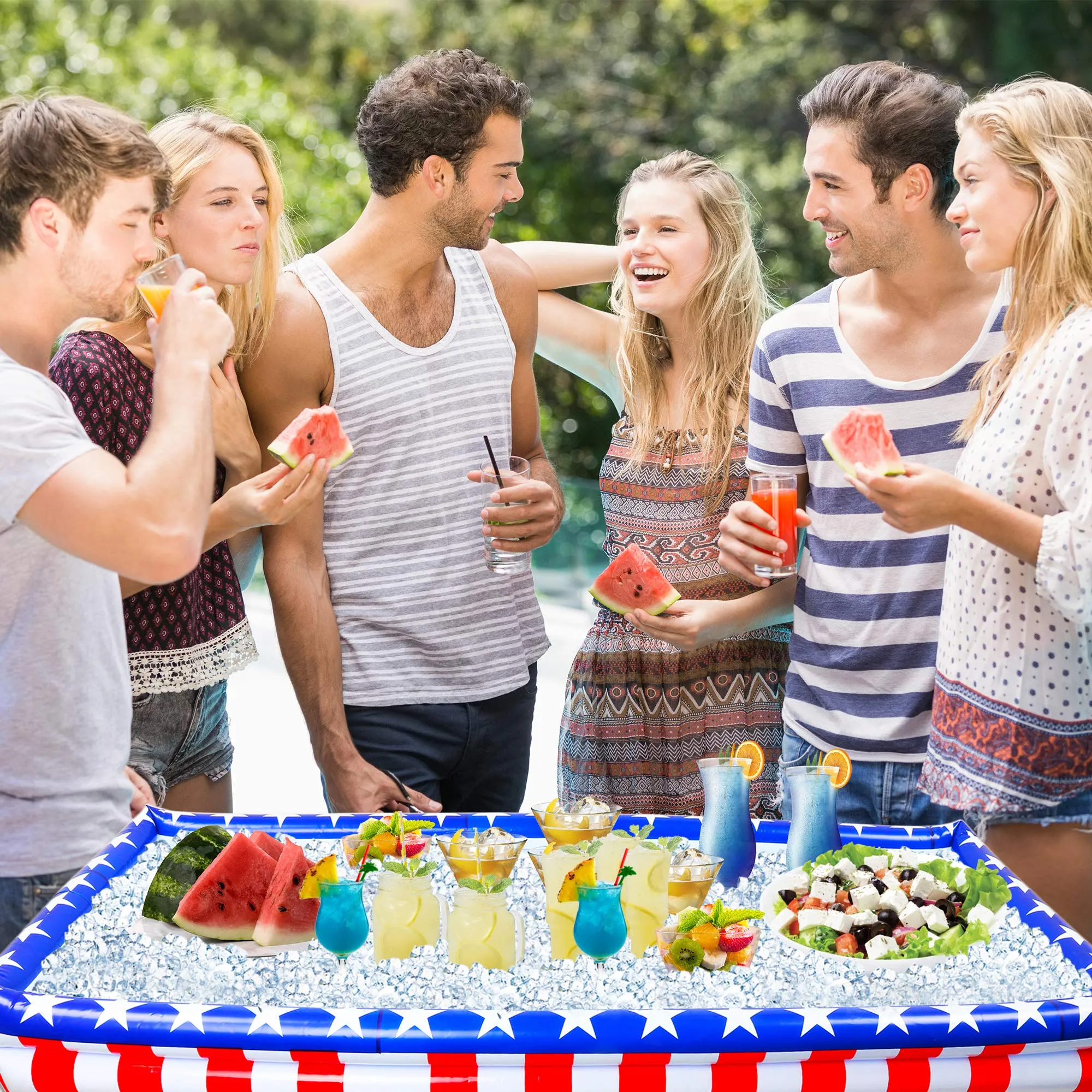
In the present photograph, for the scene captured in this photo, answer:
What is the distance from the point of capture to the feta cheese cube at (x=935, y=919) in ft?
7.45

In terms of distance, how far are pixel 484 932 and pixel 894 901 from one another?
0.72 meters

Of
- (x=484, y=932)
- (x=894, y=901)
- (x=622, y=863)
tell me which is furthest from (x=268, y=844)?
(x=894, y=901)

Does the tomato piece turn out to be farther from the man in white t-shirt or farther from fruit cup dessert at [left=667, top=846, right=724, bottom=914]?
the man in white t-shirt

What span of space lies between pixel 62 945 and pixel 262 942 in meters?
0.33

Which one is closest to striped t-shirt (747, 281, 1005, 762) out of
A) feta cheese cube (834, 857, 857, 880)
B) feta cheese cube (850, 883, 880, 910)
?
feta cheese cube (834, 857, 857, 880)

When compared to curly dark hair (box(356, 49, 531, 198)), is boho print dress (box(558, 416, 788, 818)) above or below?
below

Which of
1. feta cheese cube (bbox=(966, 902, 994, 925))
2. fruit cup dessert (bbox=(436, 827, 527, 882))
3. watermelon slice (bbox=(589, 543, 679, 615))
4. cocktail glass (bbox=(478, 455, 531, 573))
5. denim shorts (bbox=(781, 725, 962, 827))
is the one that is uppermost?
cocktail glass (bbox=(478, 455, 531, 573))

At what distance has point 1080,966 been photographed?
2.16 meters

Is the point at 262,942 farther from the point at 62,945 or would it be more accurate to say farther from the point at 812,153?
the point at 812,153

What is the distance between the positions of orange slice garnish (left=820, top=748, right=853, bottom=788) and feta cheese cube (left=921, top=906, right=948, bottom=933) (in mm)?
340

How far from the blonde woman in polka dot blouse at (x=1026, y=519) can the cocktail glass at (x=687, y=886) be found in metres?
0.72

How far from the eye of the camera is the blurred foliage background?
14727mm

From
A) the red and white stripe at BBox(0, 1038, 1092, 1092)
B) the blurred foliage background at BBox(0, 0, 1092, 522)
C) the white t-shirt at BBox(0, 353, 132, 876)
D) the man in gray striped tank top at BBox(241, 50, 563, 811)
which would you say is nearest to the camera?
the red and white stripe at BBox(0, 1038, 1092, 1092)

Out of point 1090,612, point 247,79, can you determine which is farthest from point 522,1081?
point 247,79
